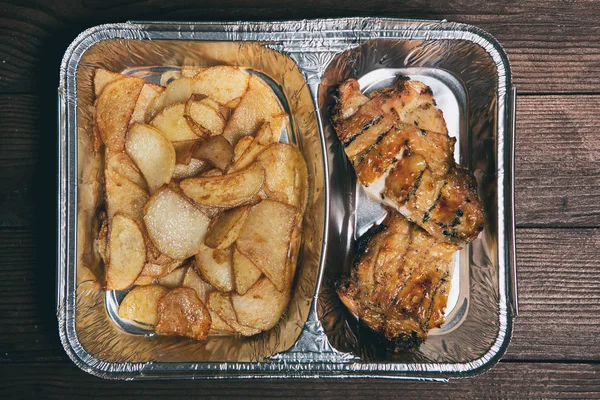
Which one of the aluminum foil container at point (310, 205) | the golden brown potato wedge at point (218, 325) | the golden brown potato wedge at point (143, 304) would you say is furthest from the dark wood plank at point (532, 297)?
the golden brown potato wedge at point (218, 325)

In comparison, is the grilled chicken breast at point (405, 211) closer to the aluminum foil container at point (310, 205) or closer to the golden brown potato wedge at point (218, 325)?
the aluminum foil container at point (310, 205)

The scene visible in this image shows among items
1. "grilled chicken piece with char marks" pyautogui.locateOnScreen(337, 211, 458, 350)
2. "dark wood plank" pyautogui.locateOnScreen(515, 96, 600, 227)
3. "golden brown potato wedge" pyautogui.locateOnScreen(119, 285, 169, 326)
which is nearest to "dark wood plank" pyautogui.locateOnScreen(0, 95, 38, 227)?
"golden brown potato wedge" pyautogui.locateOnScreen(119, 285, 169, 326)

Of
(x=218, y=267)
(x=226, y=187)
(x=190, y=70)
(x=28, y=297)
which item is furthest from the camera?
(x=28, y=297)

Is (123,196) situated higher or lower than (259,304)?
higher

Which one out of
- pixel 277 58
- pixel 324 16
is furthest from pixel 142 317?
pixel 324 16

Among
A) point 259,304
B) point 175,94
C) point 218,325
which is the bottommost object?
point 218,325

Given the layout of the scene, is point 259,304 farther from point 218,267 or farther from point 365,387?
point 365,387

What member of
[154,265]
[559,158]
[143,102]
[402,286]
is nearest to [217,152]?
[143,102]

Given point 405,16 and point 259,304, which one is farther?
point 405,16

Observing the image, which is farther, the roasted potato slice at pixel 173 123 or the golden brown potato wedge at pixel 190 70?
the golden brown potato wedge at pixel 190 70
